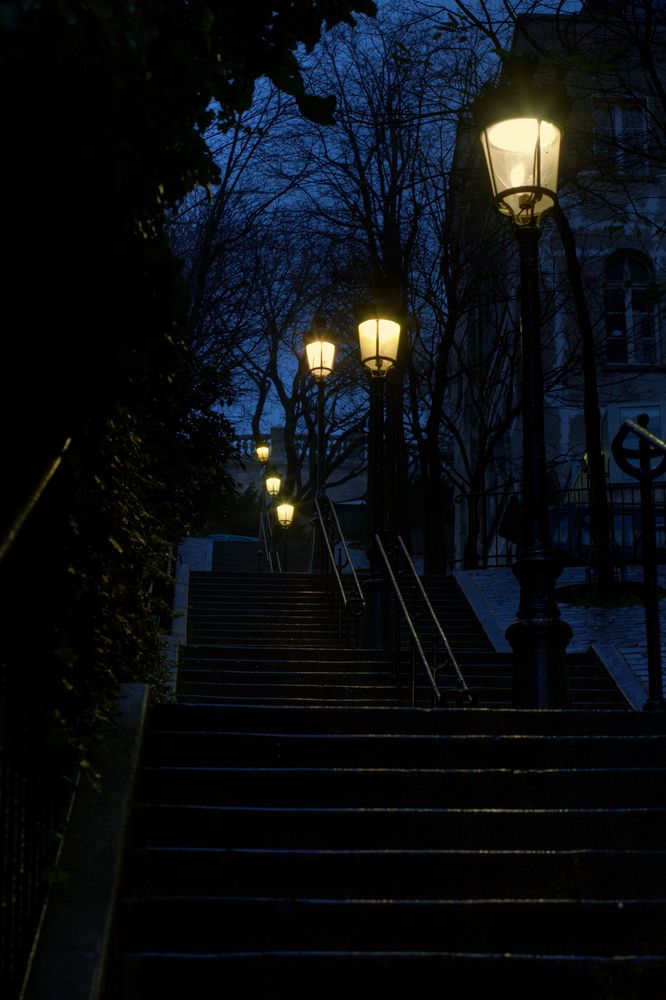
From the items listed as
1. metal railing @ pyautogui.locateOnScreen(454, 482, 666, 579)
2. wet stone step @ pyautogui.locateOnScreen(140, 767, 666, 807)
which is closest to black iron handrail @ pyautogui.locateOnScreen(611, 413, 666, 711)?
wet stone step @ pyautogui.locateOnScreen(140, 767, 666, 807)

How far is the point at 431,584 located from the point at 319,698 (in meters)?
6.85

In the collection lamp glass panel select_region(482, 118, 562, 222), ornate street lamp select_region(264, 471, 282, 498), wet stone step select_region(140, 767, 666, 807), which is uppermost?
ornate street lamp select_region(264, 471, 282, 498)

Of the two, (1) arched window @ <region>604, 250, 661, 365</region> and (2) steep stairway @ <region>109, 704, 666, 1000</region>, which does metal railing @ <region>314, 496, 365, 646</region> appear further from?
(1) arched window @ <region>604, 250, 661, 365</region>

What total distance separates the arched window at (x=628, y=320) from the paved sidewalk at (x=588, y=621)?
833 cm

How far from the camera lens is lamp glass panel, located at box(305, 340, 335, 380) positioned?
14383mm

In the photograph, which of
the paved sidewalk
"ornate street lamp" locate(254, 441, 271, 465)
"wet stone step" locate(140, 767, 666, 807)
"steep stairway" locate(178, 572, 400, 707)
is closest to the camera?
"wet stone step" locate(140, 767, 666, 807)

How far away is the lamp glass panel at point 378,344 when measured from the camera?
425 inches

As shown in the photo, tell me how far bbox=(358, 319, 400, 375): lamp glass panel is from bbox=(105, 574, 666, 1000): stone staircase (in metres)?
5.96

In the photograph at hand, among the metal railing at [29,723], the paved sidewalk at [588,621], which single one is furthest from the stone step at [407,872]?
the paved sidewalk at [588,621]

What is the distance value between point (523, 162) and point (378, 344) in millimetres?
3979

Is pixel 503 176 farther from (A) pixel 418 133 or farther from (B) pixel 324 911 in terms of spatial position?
(A) pixel 418 133

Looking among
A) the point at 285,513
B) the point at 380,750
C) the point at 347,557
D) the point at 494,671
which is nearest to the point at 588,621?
the point at 494,671

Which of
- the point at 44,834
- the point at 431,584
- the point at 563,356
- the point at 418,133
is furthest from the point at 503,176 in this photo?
the point at 563,356

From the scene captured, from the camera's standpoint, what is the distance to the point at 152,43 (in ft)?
11.6
